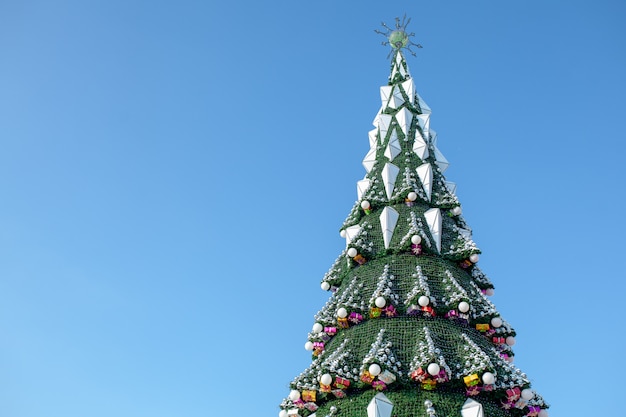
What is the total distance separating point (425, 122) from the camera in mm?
16531

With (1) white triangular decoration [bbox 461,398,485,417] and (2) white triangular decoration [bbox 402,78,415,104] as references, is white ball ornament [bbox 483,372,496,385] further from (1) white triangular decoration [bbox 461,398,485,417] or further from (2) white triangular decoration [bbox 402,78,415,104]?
(2) white triangular decoration [bbox 402,78,415,104]

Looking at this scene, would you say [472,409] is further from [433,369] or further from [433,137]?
[433,137]

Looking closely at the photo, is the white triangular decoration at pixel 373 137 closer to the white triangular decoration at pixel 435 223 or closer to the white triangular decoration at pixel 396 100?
the white triangular decoration at pixel 396 100

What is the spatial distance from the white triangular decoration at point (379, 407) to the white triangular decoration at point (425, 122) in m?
7.89

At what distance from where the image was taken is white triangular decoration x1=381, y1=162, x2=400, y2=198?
14.6 metres

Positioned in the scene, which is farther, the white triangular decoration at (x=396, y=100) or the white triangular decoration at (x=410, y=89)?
the white triangular decoration at (x=410, y=89)

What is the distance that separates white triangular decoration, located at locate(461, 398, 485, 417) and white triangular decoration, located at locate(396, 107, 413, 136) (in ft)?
24.4

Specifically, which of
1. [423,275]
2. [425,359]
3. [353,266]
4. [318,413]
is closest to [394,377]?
[425,359]

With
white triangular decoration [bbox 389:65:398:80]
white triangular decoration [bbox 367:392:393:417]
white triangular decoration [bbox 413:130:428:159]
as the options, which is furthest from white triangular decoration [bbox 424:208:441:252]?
white triangular decoration [bbox 389:65:398:80]

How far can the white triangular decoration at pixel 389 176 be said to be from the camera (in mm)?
14587

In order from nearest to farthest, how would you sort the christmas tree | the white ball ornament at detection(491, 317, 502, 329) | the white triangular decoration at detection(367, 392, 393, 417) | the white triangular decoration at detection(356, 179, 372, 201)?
the white triangular decoration at detection(367, 392, 393, 417) < the christmas tree < the white ball ornament at detection(491, 317, 502, 329) < the white triangular decoration at detection(356, 179, 372, 201)

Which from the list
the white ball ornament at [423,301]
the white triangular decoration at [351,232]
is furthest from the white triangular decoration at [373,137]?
the white ball ornament at [423,301]

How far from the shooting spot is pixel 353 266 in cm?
1386

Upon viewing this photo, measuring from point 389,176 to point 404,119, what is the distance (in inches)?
83.2
